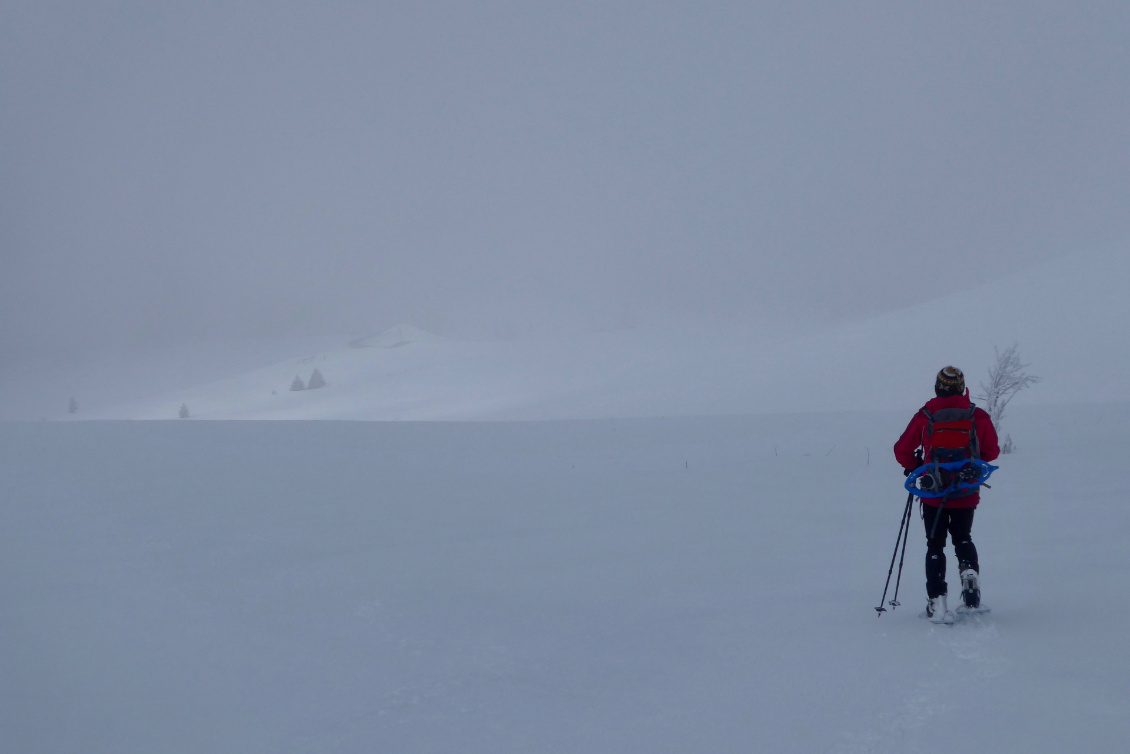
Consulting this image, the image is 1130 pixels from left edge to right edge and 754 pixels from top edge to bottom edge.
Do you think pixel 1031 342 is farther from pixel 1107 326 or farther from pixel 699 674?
pixel 699 674

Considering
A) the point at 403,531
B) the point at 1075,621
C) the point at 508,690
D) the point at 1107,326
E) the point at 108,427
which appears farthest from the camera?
the point at 1107,326

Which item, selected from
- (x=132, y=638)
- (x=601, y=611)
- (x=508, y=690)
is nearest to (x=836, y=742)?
(x=508, y=690)

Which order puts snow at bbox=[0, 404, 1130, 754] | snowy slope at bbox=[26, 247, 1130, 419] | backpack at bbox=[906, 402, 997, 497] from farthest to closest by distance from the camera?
snowy slope at bbox=[26, 247, 1130, 419] < backpack at bbox=[906, 402, 997, 497] < snow at bbox=[0, 404, 1130, 754]

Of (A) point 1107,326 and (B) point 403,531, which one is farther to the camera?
(A) point 1107,326

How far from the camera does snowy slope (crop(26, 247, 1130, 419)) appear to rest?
1160 inches

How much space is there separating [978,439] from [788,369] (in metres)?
32.3

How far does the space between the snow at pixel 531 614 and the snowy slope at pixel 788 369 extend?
19471 mm

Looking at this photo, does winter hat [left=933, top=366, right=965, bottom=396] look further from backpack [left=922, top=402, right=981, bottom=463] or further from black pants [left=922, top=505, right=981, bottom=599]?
black pants [left=922, top=505, right=981, bottom=599]

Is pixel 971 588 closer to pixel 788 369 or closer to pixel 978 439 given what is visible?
pixel 978 439

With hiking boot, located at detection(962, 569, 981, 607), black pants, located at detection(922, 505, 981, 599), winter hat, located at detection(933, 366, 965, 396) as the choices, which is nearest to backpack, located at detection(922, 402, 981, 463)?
winter hat, located at detection(933, 366, 965, 396)

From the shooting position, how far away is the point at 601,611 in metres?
5.71

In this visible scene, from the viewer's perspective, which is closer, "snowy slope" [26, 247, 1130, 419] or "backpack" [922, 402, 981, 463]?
"backpack" [922, 402, 981, 463]

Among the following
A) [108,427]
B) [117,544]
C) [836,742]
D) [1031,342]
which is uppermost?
[1031,342]

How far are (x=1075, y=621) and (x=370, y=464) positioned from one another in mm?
10579
